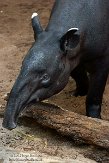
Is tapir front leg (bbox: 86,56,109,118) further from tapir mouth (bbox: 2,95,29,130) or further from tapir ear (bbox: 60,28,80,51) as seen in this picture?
tapir mouth (bbox: 2,95,29,130)

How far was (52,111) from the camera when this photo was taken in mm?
4059

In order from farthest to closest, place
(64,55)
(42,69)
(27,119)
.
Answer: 1. (27,119)
2. (64,55)
3. (42,69)

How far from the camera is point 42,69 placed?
376 centimetres

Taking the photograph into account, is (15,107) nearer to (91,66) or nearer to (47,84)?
(47,84)

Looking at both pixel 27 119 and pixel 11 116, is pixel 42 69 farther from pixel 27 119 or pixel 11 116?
pixel 27 119

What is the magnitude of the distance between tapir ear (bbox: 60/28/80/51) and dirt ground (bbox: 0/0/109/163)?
2.55ft

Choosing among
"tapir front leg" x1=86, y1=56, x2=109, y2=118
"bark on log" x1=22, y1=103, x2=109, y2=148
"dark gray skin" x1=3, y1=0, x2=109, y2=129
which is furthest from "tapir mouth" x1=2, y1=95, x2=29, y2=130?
"tapir front leg" x1=86, y1=56, x2=109, y2=118

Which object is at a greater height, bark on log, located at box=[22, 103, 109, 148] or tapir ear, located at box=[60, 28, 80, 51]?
tapir ear, located at box=[60, 28, 80, 51]

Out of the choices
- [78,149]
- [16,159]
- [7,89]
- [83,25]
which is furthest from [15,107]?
[7,89]

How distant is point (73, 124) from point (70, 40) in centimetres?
74

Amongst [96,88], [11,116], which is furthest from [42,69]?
[96,88]

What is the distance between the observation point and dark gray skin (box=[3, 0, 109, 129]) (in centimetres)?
365

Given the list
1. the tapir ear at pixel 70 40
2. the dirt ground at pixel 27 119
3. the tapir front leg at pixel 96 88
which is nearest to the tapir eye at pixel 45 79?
the tapir ear at pixel 70 40

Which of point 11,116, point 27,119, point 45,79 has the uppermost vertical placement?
point 45,79
